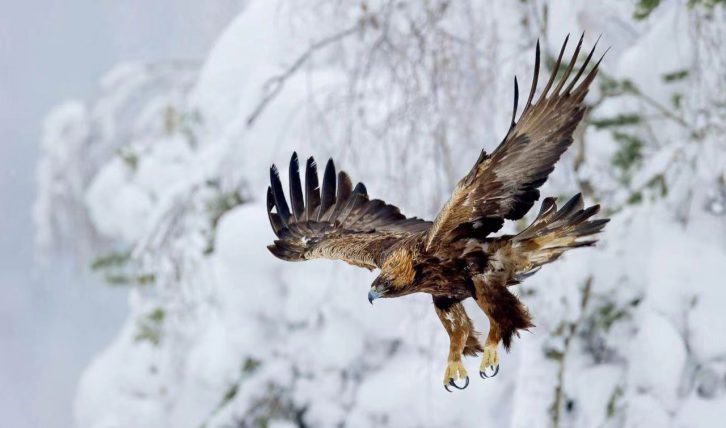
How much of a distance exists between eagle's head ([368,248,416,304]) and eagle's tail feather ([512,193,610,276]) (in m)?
0.42

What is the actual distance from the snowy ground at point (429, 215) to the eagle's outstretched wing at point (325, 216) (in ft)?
1.66

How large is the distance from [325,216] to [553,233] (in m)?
1.11

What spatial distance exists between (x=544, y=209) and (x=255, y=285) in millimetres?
3209

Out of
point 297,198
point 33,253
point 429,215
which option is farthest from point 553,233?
point 33,253

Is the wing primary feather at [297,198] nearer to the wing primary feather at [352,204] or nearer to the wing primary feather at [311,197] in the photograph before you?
the wing primary feather at [311,197]

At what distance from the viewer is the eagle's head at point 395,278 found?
317cm

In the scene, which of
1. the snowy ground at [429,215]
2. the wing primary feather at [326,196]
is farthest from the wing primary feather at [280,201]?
the snowy ground at [429,215]

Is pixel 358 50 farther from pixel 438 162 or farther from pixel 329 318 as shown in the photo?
pixel 329 318

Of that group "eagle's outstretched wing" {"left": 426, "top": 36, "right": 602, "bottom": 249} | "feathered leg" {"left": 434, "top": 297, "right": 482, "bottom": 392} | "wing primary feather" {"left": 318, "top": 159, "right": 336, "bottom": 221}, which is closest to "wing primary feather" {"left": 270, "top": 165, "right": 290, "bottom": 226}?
"wing primary feather" {"left": 318, "top": 159, "right": 336, "bottom": 221}

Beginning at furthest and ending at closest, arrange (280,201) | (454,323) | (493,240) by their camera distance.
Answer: (280,201)
(454,323)
(493,240)

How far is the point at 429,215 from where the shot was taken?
4906 mm

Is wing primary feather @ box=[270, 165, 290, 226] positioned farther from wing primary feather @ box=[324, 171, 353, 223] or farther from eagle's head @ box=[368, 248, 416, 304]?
eagle's head @ box=[368, 248, 416, 304]

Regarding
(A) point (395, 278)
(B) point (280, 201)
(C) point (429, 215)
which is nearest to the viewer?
(A) point (395, 278)

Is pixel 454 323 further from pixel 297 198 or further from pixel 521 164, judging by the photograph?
pixel 297 198
